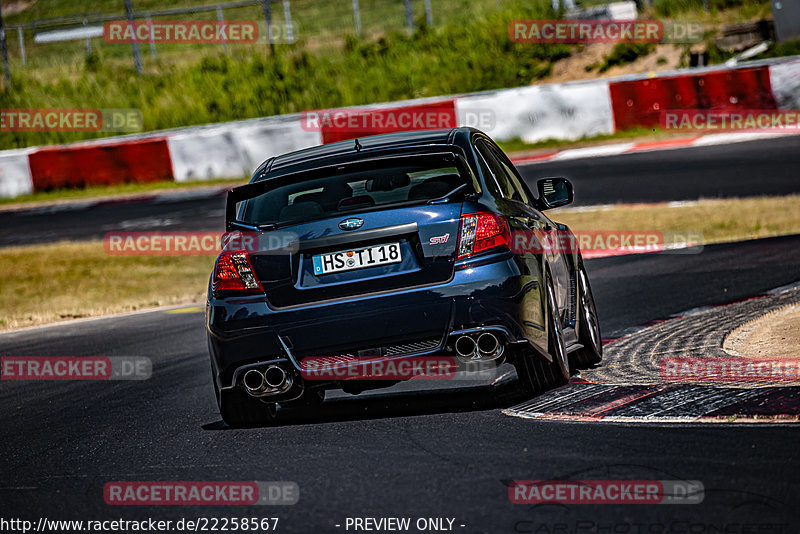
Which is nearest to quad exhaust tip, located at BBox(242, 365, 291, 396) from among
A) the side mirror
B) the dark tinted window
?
the dark tinted window

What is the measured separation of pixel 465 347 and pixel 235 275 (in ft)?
3.98

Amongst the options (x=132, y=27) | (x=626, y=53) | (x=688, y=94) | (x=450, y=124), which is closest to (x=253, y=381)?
(x=688, y=94)

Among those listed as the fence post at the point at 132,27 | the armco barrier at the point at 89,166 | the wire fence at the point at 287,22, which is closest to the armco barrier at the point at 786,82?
the wire fence at the point at 287,22

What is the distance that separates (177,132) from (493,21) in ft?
32.9

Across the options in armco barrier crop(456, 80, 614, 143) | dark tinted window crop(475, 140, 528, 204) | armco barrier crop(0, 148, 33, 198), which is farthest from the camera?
armco barrier crop(0, 148, 33, 198)

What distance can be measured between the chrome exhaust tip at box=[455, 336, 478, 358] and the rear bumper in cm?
6

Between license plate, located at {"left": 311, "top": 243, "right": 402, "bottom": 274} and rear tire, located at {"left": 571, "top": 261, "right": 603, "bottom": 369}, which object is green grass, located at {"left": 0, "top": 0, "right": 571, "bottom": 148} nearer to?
rear tire, located at {"left": 571, "top": 261, "right": 603, "bottom": 369}

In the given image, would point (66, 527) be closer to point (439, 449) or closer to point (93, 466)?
point (93, 466)

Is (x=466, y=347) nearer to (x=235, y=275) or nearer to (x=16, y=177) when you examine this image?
(x=235, y=275)

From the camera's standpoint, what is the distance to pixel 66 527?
4852 millimetres

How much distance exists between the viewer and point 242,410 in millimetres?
6570

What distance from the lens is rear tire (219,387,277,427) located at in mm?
6484

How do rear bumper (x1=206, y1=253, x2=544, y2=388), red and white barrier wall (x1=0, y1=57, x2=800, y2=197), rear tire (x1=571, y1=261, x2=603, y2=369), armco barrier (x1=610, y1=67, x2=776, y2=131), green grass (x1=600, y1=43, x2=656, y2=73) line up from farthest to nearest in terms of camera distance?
green grass (x1=600, y1=43, x2=656, y2=73)
red and white barrier wall (x1=0, y1=57, x2=800, y2=197)
armco barrier (x1=610, y1=67, x2=776, y2=131)
rear tire (x1=571, y1=261, x2=603, y2=369)
rear bumper (x1=206, y1=253, x2=544, y2=388)

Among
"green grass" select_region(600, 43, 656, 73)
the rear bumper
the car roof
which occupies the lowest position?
the rear bumper
